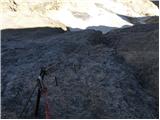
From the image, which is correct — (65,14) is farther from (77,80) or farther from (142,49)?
(77,80)

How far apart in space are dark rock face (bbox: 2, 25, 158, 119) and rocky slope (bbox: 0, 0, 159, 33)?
8.24 meters

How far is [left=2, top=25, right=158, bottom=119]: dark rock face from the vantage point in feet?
46.1

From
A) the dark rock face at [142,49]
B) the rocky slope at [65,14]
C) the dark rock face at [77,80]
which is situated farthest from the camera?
the rocky slope at [65,14]

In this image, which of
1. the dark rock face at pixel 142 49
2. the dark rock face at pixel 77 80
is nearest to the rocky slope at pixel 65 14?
the dark rock face at pixel 142 49

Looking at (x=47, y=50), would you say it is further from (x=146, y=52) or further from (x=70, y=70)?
(x=146, y=52)

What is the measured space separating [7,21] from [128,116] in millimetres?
17238

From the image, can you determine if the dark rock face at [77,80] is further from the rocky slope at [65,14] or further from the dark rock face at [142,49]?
the rocky slope at [65,14]

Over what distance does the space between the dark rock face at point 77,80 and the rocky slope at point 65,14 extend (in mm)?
8243

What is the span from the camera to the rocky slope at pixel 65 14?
29516 mm

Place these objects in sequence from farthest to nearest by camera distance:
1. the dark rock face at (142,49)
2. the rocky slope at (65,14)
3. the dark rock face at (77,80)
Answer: the rocky slope at (65,14) → the dark rock face at (142,49) → the dark rock face at (77,80)

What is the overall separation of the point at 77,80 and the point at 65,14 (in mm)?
18207

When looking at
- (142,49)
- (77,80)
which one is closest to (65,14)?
(142,49)

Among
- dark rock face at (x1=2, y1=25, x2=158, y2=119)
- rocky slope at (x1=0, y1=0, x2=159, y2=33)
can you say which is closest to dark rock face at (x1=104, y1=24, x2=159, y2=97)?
dark rock face at (x1=2, y1=25, x2=158, y2=119)

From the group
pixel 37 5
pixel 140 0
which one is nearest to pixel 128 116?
pixel 37 5
